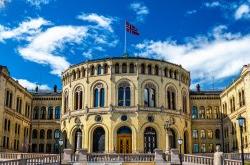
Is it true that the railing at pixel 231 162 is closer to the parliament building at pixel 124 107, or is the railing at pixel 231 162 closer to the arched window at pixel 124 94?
the parliament building at pixel 124 107

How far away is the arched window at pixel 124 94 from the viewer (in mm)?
62094

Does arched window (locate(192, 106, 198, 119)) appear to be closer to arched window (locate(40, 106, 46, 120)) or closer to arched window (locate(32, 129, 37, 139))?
arched window (locate(40, 106, 46, 120))

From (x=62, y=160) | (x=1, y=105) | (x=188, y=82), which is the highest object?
(x=188, y=82)

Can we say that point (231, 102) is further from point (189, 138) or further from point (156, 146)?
point (156, 146)

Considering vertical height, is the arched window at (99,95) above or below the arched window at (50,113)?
above

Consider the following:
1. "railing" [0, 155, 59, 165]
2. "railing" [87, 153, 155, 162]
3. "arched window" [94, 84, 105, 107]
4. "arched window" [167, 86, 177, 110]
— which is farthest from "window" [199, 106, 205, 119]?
"railing" [0, 155, 59, 165]

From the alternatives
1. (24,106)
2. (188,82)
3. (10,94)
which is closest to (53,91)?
(24,106)

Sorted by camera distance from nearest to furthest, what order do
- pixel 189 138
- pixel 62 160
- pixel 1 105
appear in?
pixel 62 160 → pixel 1 105 → pixel 189 138

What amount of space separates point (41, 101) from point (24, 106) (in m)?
5.60

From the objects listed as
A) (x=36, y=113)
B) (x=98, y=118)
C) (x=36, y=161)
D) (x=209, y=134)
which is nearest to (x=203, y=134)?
(x=209, y=134)

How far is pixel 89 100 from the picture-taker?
2477 inches

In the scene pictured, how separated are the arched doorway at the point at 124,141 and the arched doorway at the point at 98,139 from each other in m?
2.42

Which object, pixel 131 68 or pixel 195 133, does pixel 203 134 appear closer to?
pixel 195 133

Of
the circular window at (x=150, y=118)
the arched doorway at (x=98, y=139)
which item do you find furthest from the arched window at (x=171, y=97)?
the arched doorway at (x=98, y=139)
